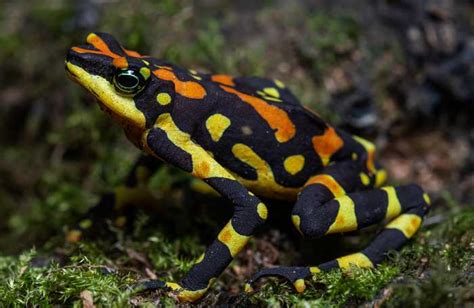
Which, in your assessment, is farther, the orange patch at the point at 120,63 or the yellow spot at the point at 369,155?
the yellow spot at the point at 369,155

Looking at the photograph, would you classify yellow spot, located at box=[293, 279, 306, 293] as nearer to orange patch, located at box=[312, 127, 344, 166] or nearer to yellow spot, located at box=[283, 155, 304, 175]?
yellow spot, located at box=[283, 155, 304, 175]

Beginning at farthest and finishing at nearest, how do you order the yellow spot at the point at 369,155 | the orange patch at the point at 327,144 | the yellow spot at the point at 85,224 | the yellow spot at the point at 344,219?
1. the yellow spot at the point at 85,224
2. the yellow spot at the point at 369,155
3. the orange patch at the point at 327,144
4. the yellow spot at the point at 344,219

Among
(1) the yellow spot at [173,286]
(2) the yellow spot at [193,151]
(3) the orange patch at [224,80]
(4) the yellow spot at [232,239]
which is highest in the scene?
(3) the orange patch at [224,80]

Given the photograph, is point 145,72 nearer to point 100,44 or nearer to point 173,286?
point 100,44

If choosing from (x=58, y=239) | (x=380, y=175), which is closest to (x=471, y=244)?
(x=380, y=175)

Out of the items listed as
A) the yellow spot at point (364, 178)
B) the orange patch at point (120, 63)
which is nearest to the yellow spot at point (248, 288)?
the yellow spot at point (364, 178)

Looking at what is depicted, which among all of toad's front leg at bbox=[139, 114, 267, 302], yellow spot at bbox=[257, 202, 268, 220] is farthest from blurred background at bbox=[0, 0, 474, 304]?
yellow spot at bbox=[257, 202, 268, 220]

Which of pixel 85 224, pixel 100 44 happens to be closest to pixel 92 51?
pixel 100 44

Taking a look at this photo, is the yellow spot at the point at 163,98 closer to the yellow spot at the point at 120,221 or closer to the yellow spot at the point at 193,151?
the yellow spot at the point at 193,151
